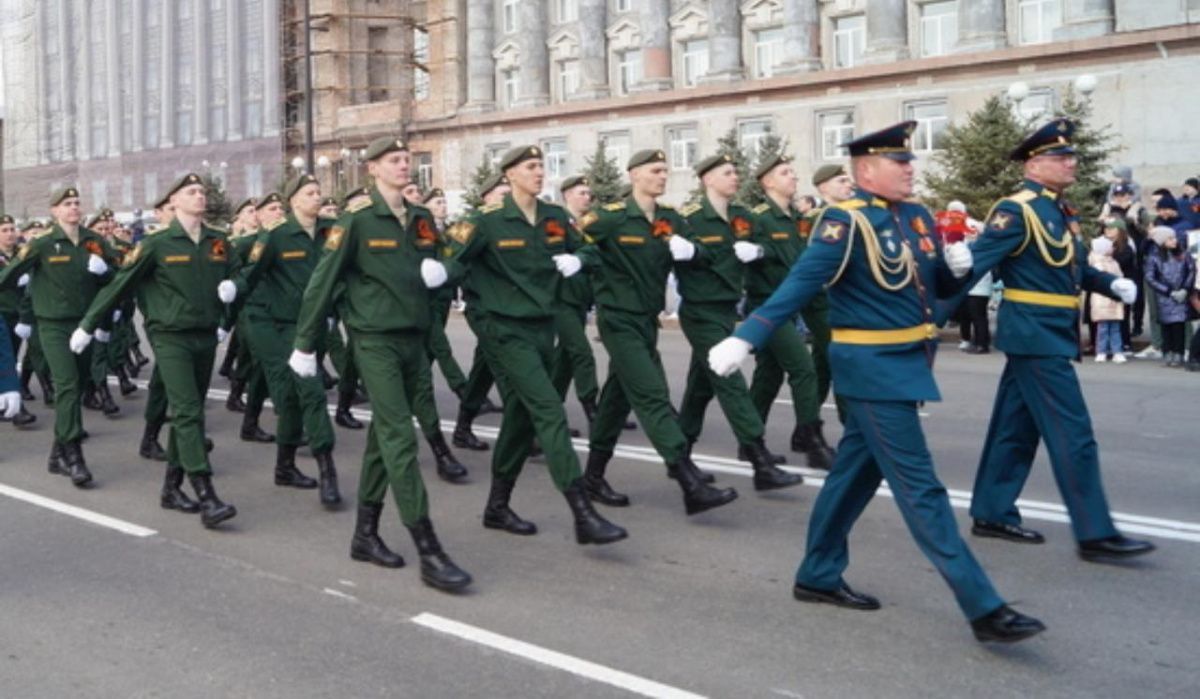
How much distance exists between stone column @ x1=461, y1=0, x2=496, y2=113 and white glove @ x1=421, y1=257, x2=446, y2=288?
4292cm

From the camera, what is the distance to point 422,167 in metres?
50.2

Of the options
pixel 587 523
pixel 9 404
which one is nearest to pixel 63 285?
pixel 9 404

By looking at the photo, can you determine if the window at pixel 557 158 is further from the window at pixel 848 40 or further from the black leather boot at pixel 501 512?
the black leather boot at pixel 501 512

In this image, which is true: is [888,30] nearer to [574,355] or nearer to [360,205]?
[574,355]

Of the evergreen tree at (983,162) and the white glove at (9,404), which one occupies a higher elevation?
the evergreen tree at (983,162)

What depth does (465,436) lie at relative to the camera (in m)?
10.1

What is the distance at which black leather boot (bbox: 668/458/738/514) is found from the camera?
6879 mm

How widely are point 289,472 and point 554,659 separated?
4179mm

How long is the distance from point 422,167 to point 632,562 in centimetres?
4509

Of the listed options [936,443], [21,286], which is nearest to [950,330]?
[936,443]

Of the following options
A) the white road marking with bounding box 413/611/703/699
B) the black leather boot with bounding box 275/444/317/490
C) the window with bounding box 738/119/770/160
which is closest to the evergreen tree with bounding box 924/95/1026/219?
the black leather boot with bounding box 275/444/317/490

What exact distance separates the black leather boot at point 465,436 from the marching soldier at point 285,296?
1473 mm

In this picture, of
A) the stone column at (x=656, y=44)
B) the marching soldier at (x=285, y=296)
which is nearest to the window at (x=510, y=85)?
the stone column at (x=656, y=44)

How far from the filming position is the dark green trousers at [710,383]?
761 centimetres
